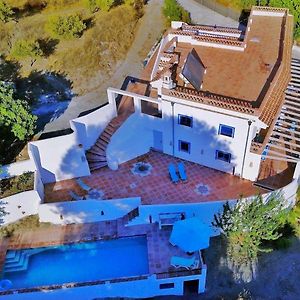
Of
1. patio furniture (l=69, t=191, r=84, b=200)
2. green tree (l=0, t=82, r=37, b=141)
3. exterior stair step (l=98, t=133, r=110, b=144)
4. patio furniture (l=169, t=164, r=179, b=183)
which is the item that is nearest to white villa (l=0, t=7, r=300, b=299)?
exterior stair step (l=98, t=133, r=110, b=144)

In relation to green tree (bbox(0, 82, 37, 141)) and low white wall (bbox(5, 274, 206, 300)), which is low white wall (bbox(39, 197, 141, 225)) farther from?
green tree (bbox(0, 82, 37, 141))

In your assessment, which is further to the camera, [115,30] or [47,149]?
[115,30]

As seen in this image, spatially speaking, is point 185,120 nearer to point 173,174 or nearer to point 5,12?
point 173,174

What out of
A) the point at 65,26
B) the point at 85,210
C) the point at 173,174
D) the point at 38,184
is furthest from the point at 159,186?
the point at 65,26

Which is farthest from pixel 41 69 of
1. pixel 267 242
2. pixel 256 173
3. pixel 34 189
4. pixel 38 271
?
pixel 267 242

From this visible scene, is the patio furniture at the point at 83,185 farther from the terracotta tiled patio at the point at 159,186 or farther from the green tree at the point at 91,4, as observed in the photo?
the green tree at the point at 91,4

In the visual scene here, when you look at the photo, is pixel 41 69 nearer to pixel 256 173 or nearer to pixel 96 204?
pixel 96 204
